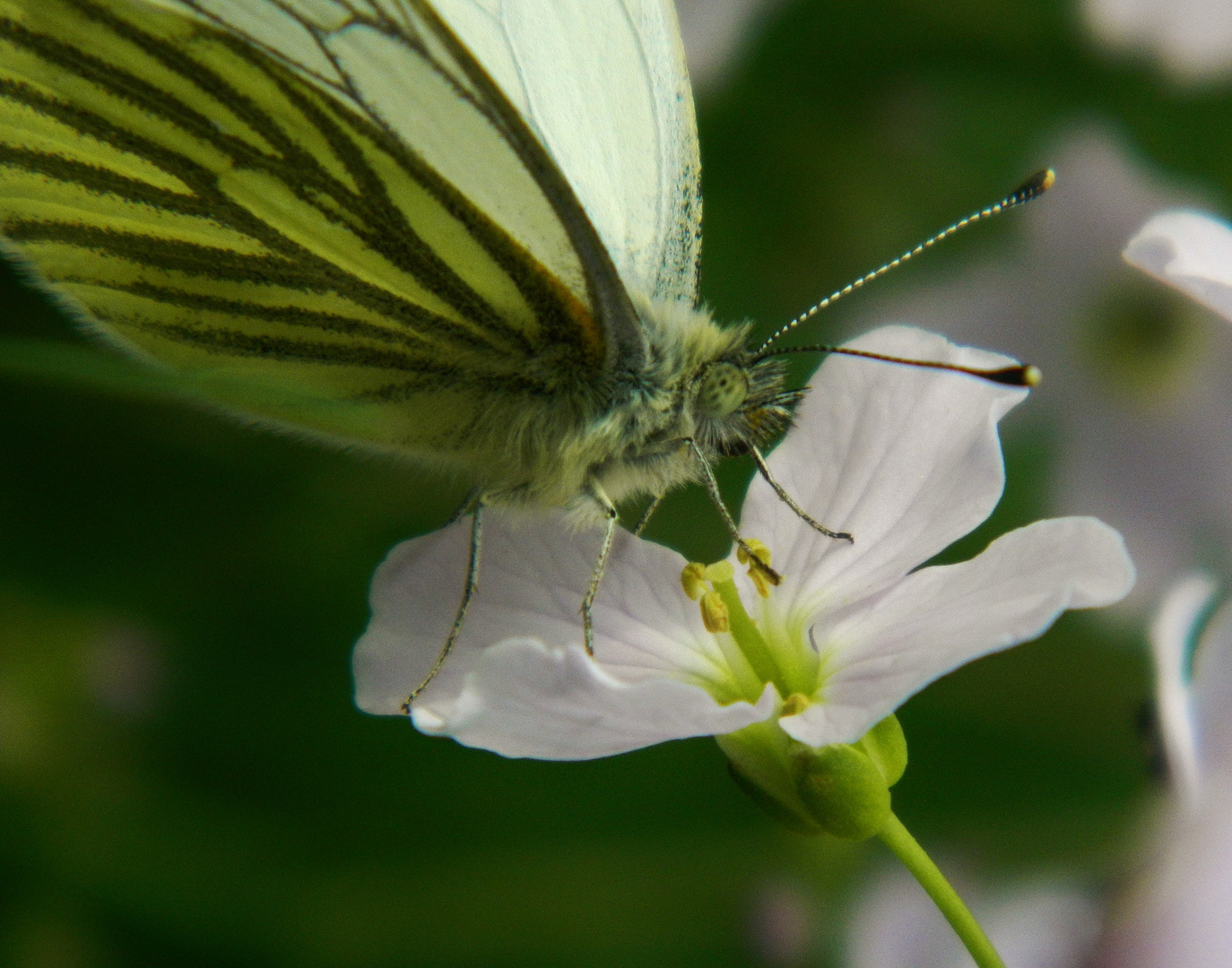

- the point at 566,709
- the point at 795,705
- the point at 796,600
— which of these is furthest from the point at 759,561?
the point at 566,709

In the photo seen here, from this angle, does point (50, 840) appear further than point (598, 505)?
Yes

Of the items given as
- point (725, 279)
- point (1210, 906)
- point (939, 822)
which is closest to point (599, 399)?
point (1210, 906)

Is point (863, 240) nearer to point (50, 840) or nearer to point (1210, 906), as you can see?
point (1210, 906)

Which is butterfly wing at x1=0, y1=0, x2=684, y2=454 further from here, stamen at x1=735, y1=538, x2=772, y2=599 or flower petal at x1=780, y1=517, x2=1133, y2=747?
flower petal at x1=780, y1=517, x2=1133, y2=747

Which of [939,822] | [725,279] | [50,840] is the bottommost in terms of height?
[50,840]

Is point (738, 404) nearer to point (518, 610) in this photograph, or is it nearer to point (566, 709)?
point (518, 610)

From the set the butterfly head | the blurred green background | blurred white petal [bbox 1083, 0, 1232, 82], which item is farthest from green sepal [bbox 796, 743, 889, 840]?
blurred white petal [bbox 1083, 0, 1232, 82]

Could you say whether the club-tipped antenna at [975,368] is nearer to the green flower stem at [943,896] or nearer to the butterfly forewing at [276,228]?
the butterfly forewing at [276,228]

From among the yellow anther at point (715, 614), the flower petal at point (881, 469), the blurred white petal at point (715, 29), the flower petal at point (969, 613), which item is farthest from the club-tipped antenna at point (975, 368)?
the blurred white petal at point (715, 29)
